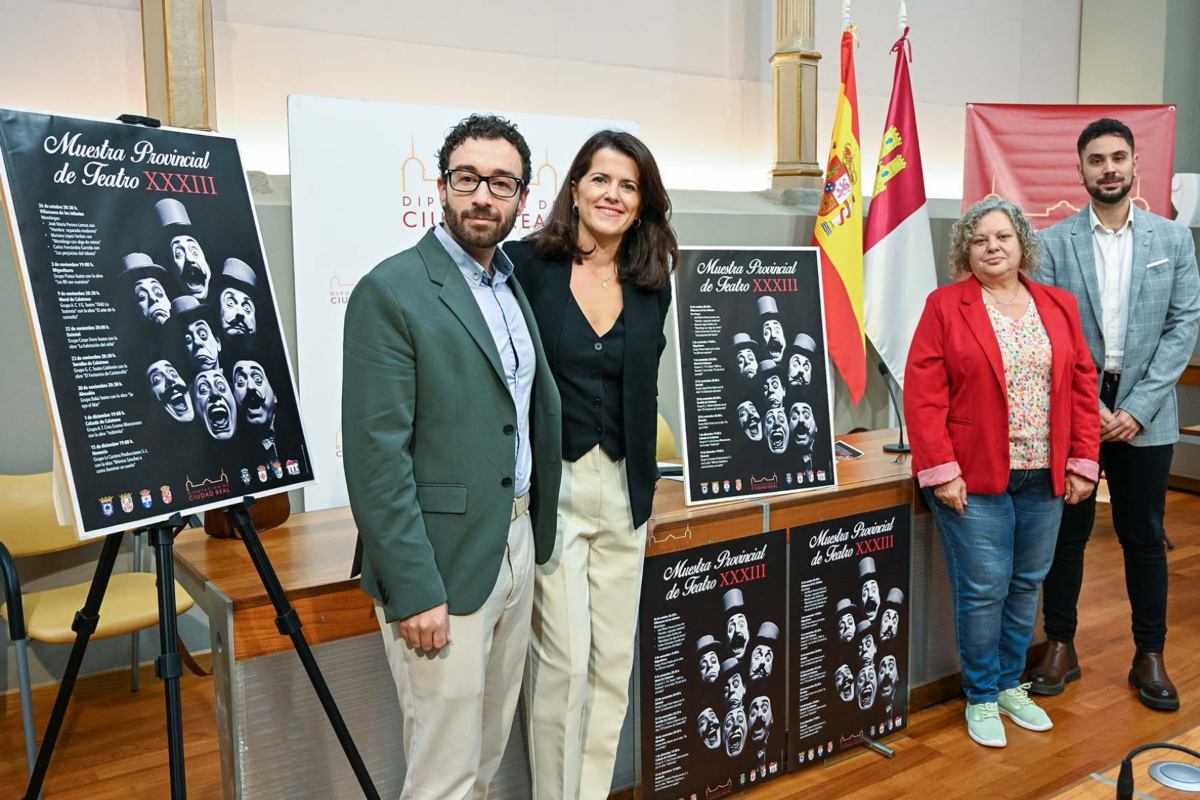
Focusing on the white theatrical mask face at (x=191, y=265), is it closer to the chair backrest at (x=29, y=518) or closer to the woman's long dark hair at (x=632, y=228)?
the woman's long dark hair at (x=632, y=228)

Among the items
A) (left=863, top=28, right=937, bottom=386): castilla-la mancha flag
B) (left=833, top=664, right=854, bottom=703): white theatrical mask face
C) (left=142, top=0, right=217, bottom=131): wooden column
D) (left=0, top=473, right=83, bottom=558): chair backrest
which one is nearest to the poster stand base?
(left=833, top=664, right=854, bottom=703): white theatrical mask face

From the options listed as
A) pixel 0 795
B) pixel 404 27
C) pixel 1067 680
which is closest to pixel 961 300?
pixel 1067 680

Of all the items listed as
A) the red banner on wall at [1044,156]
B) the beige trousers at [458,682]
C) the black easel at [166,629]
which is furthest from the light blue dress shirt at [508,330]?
the red banner on wall at [1044,156]

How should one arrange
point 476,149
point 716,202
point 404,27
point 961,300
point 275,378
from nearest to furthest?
point 476,149 < point 275,378 < point 961,300 < point 404,27 < point 716,202

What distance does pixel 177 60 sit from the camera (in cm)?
335

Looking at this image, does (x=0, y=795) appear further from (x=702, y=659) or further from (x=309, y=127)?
(x=309, y=127)

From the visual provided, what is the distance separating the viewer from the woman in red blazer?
2701mm

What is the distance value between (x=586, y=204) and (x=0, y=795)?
7.18 feet

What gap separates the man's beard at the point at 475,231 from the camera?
1688 mm

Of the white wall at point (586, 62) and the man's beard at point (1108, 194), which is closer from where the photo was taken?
the man's beard at point (1108, 194)

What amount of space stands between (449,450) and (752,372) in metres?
1.27

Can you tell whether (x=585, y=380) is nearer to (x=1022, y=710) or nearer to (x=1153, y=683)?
(x=1022, y=710)

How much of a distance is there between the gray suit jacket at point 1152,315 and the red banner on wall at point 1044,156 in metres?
2.02

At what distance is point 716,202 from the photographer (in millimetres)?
4809
